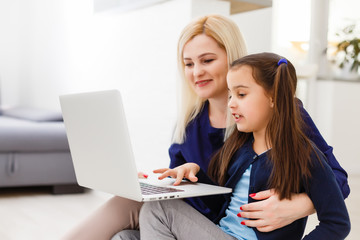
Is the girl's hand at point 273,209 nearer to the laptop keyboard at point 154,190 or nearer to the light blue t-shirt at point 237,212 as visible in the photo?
the light blue t-shirt at point 237,212

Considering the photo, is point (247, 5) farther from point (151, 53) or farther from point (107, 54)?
point (107, 54)

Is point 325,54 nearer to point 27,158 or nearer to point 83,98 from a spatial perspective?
point 27,158

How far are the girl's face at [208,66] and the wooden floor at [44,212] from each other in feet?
3.46

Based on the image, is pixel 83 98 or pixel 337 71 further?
pixel 337 71

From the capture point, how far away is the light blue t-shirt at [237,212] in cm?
110

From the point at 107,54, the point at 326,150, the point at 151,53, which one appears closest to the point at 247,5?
the point at 151,53

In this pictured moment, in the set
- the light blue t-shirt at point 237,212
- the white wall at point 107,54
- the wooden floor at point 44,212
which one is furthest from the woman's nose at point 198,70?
the wooden floor at point 44,212

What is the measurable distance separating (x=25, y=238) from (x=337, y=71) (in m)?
3.33

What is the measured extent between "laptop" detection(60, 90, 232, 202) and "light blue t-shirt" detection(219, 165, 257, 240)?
6 cm

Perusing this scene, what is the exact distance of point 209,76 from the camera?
137 centimetres

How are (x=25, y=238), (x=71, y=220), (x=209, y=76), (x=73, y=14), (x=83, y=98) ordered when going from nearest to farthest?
(x=83, y=98) → (x=209, y=76) → (x=25, y=238) → (x=71, y=220) → (x=73, y=14)

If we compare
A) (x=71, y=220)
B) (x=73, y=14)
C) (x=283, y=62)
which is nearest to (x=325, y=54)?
(x=73, y=14)

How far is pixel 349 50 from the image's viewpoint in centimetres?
437

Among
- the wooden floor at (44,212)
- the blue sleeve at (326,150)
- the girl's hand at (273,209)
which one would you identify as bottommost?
the wooden floor at (44,212)
